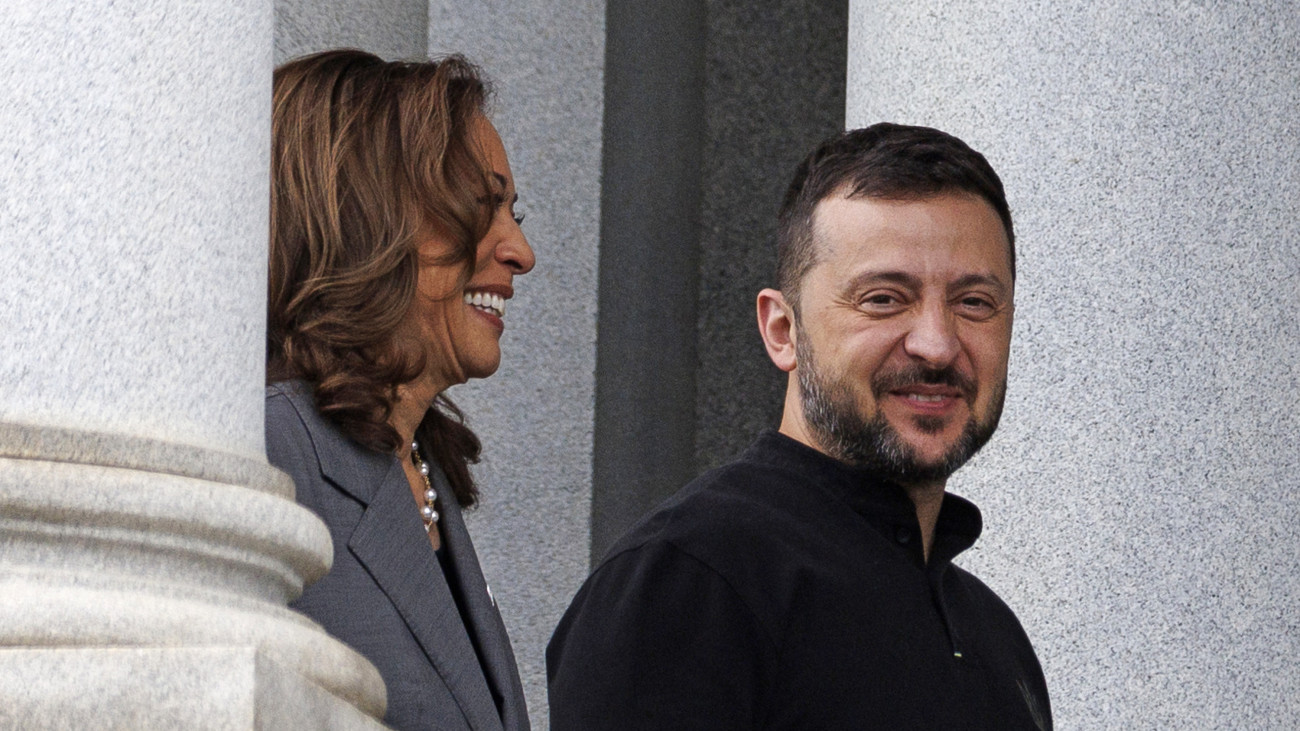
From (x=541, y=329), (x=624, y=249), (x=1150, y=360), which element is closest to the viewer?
(x=1150, y=360)

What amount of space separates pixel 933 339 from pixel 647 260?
3.84m

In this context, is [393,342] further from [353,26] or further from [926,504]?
[353,26]

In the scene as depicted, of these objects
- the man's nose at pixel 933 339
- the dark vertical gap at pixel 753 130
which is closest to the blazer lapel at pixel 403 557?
the man's nose at pixel 933 339

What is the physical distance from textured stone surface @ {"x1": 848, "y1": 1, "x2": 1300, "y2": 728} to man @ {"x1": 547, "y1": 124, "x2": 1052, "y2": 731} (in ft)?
1.59

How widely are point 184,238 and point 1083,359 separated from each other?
8.41 ft

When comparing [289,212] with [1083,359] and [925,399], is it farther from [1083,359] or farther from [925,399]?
[1083,359]

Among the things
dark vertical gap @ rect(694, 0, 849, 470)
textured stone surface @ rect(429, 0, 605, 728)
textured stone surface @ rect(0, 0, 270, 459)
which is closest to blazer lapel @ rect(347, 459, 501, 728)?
textured stone surface @ rect(0, 0, 270, 459)

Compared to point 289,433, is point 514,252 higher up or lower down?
higher up

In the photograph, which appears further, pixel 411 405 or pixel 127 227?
pixel 411 405

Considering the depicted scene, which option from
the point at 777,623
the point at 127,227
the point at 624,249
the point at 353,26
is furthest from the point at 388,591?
the point at 624,249

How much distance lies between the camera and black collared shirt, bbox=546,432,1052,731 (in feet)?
8.93

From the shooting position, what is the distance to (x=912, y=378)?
127 inches

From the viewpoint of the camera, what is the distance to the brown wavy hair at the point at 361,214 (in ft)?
10.8

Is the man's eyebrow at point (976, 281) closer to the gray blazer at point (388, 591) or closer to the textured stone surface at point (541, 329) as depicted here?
the gray blazer at point (388, 591)
